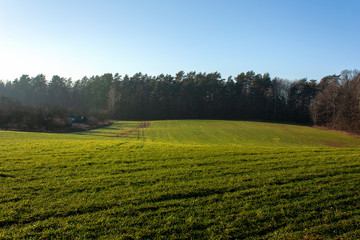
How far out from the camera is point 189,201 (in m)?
6.10

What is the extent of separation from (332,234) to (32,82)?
109573mm

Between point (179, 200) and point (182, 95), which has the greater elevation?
point (182, 95)

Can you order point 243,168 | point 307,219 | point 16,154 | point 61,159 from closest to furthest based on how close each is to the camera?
point 307,219 < point 243,168 < point 61,159 < point 16,154

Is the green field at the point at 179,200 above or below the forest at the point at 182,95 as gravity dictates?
below

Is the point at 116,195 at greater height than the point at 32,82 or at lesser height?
lesser

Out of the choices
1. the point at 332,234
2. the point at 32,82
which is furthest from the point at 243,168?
the point at 32,82

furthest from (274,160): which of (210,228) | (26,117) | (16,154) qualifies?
(26,117)

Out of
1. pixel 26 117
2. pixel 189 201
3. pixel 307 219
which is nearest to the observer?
pixel 307 219

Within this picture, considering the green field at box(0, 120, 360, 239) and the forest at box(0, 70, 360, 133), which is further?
the forest at box(0, 70, 360, 133)

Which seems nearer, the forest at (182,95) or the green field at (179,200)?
the green field at (179,200)

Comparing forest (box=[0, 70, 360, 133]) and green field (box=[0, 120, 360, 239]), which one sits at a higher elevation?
forest (box=[0, 70, 360, 133])

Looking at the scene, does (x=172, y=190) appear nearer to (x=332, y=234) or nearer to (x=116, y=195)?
(x=116, y=195)

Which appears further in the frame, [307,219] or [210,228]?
[307,219]

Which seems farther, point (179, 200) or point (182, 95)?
point (182, 95)
